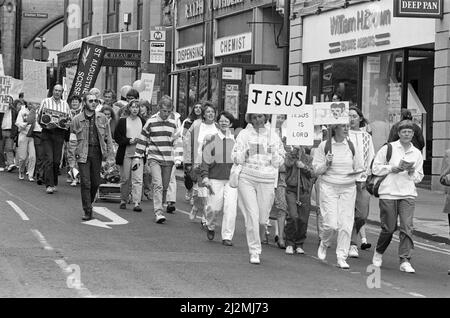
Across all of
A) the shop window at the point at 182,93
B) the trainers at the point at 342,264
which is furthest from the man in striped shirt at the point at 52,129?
the shop window at the point at 182,93

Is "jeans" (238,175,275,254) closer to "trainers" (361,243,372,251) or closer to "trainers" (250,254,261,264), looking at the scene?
"trainers" (250,254,261,264)

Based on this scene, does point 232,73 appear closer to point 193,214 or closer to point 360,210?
point 193,214

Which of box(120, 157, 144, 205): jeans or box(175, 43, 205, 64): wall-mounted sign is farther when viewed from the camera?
box(175, 43, 205, 64): wall-mounted sign

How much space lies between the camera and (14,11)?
7094 cm

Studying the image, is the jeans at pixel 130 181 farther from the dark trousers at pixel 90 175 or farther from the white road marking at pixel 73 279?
the white road marking at pixel 73 279

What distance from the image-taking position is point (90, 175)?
49.4 feet

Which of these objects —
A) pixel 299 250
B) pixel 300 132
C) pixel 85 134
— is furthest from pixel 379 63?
pixel 299 250

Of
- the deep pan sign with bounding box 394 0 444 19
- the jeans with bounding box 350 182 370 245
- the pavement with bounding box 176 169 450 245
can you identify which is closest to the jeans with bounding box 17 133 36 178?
the pavement with bounding box 176 169 450 245

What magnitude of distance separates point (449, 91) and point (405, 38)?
2187 mm

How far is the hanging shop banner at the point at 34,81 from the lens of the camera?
84.9 ft

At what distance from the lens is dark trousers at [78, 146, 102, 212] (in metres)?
14.9

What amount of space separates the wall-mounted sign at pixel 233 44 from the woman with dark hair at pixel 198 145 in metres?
16.5

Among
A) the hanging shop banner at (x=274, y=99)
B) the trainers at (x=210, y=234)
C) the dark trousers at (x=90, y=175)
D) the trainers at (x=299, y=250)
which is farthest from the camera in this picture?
the dark trousers at (x=90, y=175)

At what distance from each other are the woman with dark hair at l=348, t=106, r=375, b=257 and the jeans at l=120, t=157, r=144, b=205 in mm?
4603
